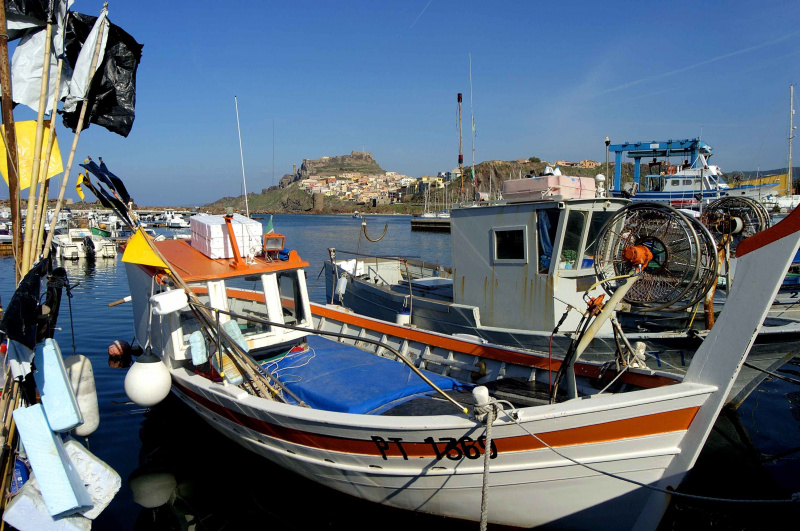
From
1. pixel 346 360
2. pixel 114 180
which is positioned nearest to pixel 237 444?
pixel 346 360

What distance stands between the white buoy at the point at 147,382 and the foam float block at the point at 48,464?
174 centimetres

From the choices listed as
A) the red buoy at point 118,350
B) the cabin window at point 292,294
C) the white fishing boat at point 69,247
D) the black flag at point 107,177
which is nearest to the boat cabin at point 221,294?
the cabin window at point 292,294

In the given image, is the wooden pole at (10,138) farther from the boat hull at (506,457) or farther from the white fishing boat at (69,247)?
the white fishing boat at (69,247)

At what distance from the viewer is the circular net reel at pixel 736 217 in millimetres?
9758

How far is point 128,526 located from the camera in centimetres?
591

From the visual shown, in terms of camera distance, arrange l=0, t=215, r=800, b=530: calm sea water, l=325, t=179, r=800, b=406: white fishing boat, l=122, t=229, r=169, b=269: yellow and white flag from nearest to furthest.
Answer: l=0, t=215, r=800, b=530: calm sea water → l=325, t=179, r=800, b=406: white fishing boat → l=122, t=229, r=169, b=269: yellow and white flag

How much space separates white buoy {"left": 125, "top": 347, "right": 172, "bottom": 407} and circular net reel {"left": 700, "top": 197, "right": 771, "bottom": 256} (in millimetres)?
10382

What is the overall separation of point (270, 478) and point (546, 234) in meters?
6.16

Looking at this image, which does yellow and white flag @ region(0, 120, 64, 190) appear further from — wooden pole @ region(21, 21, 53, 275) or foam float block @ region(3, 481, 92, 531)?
foam float block @ region(3, 481, 92, 531)

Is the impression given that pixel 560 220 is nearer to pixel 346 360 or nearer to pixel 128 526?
pixel 346 360

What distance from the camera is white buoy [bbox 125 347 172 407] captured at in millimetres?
6359

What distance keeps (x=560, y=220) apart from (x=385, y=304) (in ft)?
17.9

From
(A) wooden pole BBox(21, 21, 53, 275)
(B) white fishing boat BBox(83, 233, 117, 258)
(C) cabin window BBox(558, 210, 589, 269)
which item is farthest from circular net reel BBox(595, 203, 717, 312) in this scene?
(B) white fishing boat BBox(83, 233, 117, 258)

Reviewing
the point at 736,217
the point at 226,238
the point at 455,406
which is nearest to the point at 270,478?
the point at 455,406
